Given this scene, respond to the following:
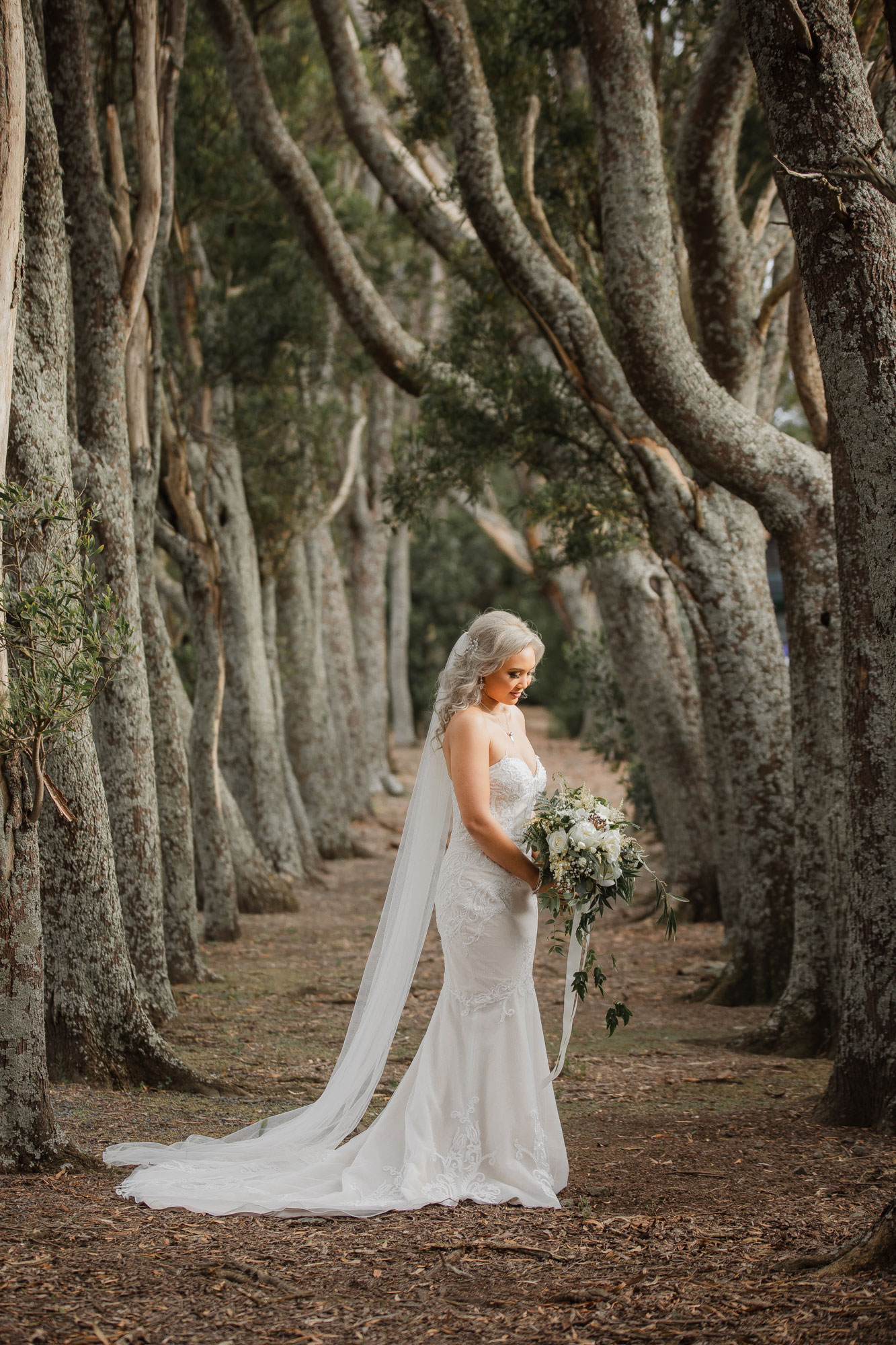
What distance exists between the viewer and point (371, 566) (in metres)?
22.7

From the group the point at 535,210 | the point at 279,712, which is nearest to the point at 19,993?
the point at 535,210

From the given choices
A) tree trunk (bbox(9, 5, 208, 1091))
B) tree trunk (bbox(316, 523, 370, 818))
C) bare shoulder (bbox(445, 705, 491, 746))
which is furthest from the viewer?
tree trunk (bbox(316, 523, 370, 818))

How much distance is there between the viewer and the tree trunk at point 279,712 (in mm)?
15312

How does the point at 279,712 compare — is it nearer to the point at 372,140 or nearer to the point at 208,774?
the point at 208,774

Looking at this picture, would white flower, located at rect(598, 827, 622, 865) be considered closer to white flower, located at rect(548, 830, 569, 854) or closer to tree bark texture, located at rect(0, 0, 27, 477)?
white flower, located at rect(548, 830, 569, 854)

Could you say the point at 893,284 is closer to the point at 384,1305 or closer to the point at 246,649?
the point at 384,1305

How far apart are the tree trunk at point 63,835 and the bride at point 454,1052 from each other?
1.14 meters

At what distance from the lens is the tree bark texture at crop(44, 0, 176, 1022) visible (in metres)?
7.30

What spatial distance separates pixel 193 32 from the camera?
14.6 metres

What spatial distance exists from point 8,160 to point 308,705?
12.7 meters

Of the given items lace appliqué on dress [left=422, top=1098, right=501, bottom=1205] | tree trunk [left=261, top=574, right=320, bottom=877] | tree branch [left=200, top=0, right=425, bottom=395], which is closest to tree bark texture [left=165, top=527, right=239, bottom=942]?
tree branch [left=200, top=0, right=425, bottom=395]

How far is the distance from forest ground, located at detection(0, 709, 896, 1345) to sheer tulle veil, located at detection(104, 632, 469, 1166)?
37 centimetres

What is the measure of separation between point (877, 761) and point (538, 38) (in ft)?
26.8

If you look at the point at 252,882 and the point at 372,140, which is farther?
the point at 252,882
